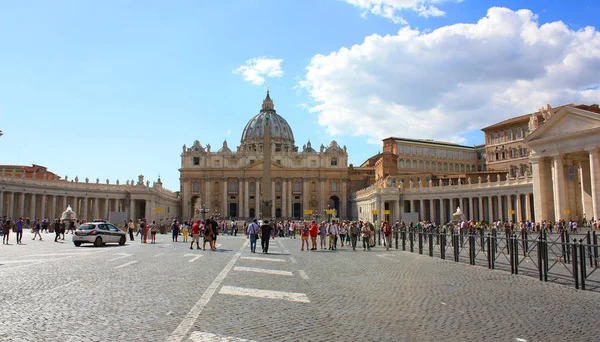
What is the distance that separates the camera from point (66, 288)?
399 inches

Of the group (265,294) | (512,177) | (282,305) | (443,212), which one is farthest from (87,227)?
(512,177)

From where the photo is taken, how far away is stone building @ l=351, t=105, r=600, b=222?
3462cm

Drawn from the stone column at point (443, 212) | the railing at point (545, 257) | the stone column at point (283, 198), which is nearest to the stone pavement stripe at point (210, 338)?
the railing at point (545, 257)

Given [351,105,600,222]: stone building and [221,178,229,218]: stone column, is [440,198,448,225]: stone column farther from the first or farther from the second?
[221,178,229,218]: stone column

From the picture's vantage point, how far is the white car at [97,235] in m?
24.7

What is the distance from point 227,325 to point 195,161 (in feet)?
331

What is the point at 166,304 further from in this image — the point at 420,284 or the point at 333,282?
the point at 420,284

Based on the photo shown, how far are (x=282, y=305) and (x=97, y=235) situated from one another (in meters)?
19.5

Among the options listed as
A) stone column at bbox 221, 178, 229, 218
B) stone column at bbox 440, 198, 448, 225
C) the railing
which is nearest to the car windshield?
the railing

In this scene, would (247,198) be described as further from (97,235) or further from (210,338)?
(210,338)

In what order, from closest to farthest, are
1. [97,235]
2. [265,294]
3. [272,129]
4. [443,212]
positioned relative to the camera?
[265,294] → [97,235] → [443,212] → [272,129]

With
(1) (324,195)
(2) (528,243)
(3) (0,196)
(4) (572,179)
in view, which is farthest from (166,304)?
(1) (324,195)

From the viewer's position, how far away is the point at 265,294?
32.2 ft

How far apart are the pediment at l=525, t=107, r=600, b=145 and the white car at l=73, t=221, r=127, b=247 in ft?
98.7
